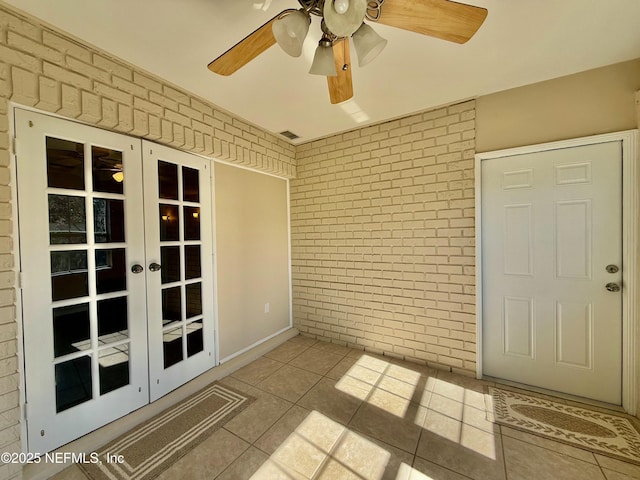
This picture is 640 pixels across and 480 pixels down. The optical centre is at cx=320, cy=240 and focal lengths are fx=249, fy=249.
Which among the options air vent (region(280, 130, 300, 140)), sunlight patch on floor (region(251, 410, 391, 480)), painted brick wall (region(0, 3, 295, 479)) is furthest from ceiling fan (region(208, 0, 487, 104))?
sunlight patch on floor (region(251, 410, 391, 480))

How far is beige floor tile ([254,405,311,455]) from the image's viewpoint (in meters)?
1.71

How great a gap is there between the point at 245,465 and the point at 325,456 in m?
0.51

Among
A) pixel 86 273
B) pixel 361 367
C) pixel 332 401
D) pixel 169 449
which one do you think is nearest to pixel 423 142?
pixel 361 367

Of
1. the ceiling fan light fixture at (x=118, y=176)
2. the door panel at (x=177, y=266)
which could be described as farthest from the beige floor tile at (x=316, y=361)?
the ceiling fan light fixture at (x=118, y=176)

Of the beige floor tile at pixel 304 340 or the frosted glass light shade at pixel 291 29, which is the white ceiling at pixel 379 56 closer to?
the frosted glass light shade at pixel 291 29

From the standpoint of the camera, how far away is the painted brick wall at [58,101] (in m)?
1.39

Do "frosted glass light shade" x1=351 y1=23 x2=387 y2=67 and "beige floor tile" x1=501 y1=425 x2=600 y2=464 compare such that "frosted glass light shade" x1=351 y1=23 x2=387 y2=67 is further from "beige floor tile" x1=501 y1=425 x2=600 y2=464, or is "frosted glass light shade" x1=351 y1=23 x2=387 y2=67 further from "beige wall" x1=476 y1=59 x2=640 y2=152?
"beige floor tile" x1=501 y1=425 x2=600 y2=464

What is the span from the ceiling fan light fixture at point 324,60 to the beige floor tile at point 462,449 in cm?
241

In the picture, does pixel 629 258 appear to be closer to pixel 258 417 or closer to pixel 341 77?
pixel 341 77

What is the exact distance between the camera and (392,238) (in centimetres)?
284

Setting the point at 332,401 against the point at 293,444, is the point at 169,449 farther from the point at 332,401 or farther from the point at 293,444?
the point at 332,401

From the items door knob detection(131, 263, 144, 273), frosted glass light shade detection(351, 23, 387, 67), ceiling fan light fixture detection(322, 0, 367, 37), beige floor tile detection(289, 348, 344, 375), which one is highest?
frosted glass light shade detection(351, 23, 387, 67)

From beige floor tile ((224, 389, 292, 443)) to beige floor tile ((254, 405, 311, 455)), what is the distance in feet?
0.13

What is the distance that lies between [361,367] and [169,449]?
177cm
